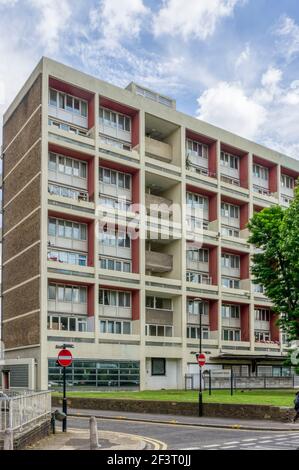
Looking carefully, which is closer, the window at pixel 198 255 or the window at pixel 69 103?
the window at pixel 69 103

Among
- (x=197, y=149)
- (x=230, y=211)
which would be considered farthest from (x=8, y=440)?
(x=230, y=211)

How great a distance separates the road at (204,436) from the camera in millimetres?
19469

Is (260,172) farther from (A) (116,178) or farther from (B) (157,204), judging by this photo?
(A) (116,178)

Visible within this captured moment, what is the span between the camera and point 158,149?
6506cm

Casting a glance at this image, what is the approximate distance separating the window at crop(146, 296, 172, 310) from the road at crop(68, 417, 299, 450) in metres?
32.9

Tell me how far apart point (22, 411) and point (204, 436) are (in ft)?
24.3

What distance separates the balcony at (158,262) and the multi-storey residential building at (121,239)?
6.0 inches

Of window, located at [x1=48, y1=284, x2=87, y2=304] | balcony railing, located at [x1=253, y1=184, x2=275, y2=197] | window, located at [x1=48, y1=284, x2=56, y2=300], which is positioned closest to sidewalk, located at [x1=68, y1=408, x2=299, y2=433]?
window, located at [x1=48, y1=284, x2=56, y2=300]

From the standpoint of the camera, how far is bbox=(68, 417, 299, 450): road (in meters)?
19.5

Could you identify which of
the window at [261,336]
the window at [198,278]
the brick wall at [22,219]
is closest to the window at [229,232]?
the window at [198,278]

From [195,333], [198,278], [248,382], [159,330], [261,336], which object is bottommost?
[248,382]

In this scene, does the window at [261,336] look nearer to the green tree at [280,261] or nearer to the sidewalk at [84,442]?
the green tree at [280,261]

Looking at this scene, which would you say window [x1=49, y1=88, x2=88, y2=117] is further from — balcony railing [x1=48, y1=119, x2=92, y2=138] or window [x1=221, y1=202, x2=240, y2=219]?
window [x1=221, y1=202, x2=240, y2=219]

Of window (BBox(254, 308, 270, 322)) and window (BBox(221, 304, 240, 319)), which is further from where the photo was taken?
window (BBox(254, 308, 270, 322))
